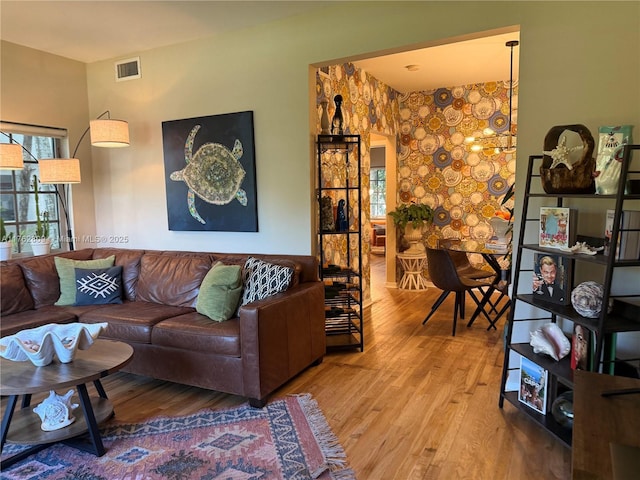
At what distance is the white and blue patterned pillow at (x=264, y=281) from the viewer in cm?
298

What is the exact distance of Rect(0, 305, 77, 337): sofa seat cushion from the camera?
2.94 m

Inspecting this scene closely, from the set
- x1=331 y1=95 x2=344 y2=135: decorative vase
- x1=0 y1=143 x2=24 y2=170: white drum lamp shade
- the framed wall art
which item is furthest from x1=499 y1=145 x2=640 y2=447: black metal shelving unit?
x1=0 y1=143 x2=24 y2=170: white drum lamp shade

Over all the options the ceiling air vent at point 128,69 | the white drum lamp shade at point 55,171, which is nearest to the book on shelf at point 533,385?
the white drum lamp shade at point 55,171

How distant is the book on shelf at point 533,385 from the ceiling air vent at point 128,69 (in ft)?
13.6

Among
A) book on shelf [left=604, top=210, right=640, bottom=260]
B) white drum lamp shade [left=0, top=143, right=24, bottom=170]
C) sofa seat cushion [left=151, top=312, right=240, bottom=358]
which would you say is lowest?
sofa seat cushion [left=151, top=312, right=240, bottom=358]

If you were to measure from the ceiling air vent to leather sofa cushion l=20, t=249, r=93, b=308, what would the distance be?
1.89 metres

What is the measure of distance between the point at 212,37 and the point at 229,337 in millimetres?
2643

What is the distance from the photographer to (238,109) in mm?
3680

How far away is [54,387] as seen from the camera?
1965 mm

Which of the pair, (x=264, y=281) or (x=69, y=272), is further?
(x=69, y=272)

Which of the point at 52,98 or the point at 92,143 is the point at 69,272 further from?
the point at 52,98

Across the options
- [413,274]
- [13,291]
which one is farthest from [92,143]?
[413,274]

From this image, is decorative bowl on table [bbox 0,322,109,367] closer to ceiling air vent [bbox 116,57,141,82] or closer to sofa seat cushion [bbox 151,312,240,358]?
sofa seat cushion [bbox 151,312,240,358]

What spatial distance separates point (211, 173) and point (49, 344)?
207 cm
